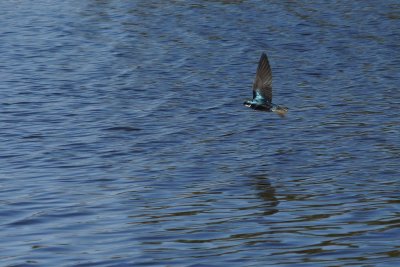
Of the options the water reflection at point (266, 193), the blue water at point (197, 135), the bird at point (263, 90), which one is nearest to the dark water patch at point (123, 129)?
the blue water at point (197, 135)

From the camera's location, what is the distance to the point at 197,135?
55.2ft

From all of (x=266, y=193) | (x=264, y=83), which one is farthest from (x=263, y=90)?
(x=266, y=193)

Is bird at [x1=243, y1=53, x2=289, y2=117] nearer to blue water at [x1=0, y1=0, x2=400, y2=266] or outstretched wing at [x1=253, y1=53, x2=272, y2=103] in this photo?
Result: outstretched wing at [x1=253, y1=53, x2=272, y2=103]

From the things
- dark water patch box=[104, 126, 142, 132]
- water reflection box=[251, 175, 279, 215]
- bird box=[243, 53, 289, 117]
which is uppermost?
bird box=[243, 53, 289, 117]

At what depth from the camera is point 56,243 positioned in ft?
34.4

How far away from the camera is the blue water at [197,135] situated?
10594 mm

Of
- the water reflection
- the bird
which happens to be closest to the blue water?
the water reflection

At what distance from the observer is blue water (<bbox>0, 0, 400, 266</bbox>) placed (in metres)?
10.6

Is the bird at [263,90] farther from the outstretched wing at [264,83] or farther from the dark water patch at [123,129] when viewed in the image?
the dark water patch at [123,129]

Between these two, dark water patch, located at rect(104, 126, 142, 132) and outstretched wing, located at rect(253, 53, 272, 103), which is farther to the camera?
dark water patch, located at rect(104, 126, 142, 132)

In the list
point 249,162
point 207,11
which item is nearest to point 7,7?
point 207,11

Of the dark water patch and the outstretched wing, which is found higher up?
the outstretched wing

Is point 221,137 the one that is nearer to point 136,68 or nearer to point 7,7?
point 136,68

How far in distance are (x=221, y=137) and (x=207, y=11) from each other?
13.5 metres
